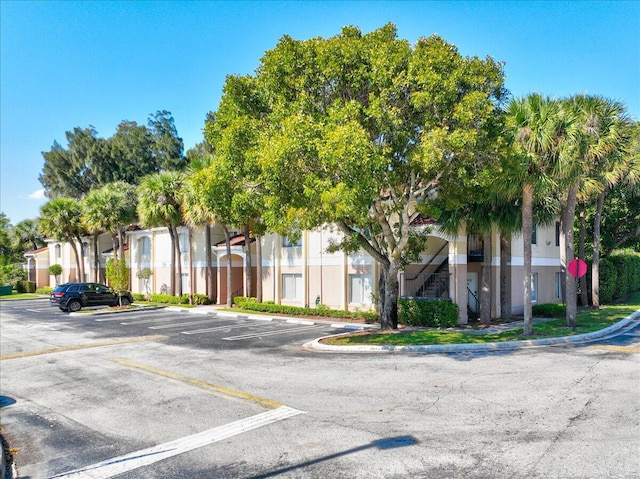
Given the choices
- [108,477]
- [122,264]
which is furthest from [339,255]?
[108,477]

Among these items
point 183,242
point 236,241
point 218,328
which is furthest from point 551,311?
point 183,242

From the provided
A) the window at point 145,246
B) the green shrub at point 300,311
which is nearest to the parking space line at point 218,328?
the green shrub at point 300,311

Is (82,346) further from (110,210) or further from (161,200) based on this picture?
(110,210)

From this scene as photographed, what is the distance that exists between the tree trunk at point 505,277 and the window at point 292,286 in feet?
35.8

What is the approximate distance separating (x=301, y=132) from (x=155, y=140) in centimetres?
5899

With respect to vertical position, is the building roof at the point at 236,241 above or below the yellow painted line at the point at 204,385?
above

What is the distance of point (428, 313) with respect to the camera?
70.5 ft

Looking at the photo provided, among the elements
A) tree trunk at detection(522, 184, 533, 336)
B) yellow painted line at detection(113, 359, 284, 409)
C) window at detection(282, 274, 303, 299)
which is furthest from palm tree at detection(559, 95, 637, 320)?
window at detection(282, 274, 303, 299)

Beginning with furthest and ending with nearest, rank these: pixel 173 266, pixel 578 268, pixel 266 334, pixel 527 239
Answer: pixel 173 266, pixel 266 334, pixel 578 268, pixel 527 239

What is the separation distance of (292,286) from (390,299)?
36.7 feet

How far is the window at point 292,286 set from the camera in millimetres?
28725

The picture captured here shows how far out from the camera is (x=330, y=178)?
561 inches

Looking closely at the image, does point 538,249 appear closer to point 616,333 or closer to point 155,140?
point 616,333

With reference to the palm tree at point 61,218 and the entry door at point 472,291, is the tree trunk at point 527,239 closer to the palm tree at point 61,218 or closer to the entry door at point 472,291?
the entry door at point 472,291
